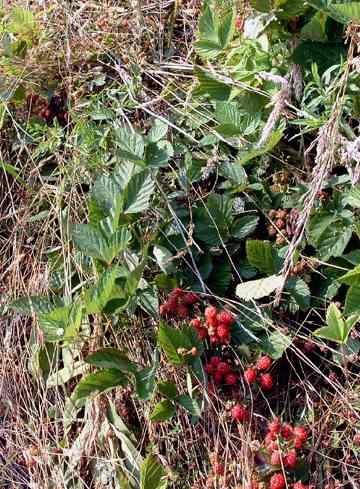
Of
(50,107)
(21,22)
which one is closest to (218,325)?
(50,107)

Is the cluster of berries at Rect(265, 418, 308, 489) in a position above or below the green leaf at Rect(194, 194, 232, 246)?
below

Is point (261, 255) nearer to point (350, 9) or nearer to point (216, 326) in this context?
point (216, 326)

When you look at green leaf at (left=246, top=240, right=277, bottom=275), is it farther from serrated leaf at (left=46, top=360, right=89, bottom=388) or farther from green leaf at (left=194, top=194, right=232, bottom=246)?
serrated leaf at (left=46, top=360, right=89, bottom=388)

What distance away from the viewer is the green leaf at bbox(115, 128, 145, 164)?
154 centimetres

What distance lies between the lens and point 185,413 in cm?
146

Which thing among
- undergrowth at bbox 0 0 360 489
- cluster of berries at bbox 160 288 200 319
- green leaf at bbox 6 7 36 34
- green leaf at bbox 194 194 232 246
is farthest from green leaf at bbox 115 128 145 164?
green leaf at bbox 6 7 36 34

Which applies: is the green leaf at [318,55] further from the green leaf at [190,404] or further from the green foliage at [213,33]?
the green leaf at [190,404]

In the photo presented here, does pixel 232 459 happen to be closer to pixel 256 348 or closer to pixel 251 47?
pixel 256 348

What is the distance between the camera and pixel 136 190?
4.95 feet

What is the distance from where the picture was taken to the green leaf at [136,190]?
4.93ft

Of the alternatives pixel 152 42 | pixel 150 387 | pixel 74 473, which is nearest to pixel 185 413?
pixel 150 387

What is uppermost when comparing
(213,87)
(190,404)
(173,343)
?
(213,87)

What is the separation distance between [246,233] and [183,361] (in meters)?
0.30

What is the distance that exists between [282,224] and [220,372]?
33 cm
